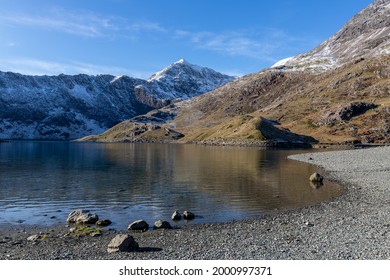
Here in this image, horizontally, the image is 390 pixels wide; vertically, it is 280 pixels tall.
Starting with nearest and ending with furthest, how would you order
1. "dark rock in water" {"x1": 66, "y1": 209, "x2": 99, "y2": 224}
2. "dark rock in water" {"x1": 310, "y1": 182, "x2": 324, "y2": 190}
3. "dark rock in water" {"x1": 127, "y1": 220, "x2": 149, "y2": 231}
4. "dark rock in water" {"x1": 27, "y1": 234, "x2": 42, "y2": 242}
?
"dark rock in water" {"x1": 27, "y1": 234, "x2": 42, "y2": 242} → "dark rock in water" {"x1": 127, "y1": 220, "x2": 149, "y2": 231} → "dark rock in water" {"x1": 66, "y1": 209, "x2": 99, "y2": 224} → "dark rock in water" {"x1": 310, "y1": 182, "x2": 324, "y2": 190}

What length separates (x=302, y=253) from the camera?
25.0 metres

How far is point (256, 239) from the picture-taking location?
30188 mm

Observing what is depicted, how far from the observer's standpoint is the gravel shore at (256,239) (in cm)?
2544

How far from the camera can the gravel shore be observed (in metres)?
25.4

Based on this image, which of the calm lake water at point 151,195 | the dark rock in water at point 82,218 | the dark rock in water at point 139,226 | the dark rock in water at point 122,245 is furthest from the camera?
the calm lake water at point 151,195

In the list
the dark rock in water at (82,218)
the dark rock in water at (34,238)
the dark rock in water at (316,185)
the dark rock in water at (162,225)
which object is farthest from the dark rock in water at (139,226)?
the dark rock in water at (316,185)

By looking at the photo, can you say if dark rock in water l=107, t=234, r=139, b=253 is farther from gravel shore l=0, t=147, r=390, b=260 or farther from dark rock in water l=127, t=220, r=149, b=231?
dark rock in water l=127, t=220, r=149, b=231

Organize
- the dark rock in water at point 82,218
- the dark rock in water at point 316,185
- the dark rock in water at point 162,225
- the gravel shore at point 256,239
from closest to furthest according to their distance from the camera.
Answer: the gravel shore at point 256,239
the dark rock in water at point 162,225
the dark rock in water at point 82,218
the dark rock in water at point 316,185

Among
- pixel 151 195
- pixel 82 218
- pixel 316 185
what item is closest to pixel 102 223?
pixel 82 218

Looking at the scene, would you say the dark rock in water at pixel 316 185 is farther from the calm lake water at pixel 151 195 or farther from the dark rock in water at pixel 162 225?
the dark rock in water at pixel 162 225

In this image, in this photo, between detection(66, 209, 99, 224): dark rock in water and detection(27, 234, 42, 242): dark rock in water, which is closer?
detection(27, 234, 42, 242): dark rock in water

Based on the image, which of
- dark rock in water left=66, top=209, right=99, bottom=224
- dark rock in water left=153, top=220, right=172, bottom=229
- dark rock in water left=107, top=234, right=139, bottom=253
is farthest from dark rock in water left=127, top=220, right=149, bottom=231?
dark rock in water left=107, top=234, right=139, bottom=253

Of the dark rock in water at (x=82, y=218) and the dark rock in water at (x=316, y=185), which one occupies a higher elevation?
the dark rock in water at (x=316, y=185)

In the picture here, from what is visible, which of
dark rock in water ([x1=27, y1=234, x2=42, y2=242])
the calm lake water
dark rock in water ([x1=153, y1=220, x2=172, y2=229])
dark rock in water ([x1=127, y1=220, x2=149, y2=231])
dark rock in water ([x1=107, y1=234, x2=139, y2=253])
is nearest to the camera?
dark rock in water ([x1=107, y1=234, x2=139, y2=253])
